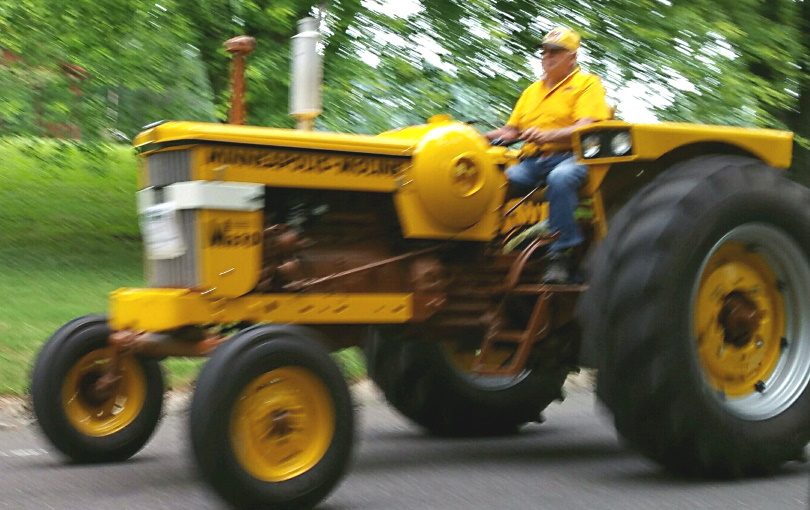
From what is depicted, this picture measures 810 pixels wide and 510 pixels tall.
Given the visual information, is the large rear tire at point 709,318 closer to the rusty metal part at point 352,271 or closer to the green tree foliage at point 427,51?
the rusty metal part at point 352,271

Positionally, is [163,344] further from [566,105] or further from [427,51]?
[427,51]

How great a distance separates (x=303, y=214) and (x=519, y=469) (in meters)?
1.58

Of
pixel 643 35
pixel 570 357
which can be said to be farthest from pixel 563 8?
pixel 570 357

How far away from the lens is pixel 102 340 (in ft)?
20.1

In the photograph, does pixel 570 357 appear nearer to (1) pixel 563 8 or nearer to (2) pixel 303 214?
(2) pixel 303 214

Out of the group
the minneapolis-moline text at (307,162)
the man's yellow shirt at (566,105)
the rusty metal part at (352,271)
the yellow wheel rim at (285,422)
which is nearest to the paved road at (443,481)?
the yellow wheel rim at (285,422)

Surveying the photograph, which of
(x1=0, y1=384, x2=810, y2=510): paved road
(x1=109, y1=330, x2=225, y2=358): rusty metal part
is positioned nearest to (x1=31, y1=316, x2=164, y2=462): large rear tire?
(x1=0, y1=384, x2=810, y2=510): paved road

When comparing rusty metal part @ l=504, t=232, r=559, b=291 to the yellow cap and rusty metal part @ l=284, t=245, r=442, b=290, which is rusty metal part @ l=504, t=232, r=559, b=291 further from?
the yellow cap

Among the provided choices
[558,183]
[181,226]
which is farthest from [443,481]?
[181,226]

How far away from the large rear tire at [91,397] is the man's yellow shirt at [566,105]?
225 cm

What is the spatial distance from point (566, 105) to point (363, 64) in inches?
345

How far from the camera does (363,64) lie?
49.6 ft

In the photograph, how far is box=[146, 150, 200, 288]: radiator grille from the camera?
18.4 feet

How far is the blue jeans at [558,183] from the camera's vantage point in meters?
6.25
